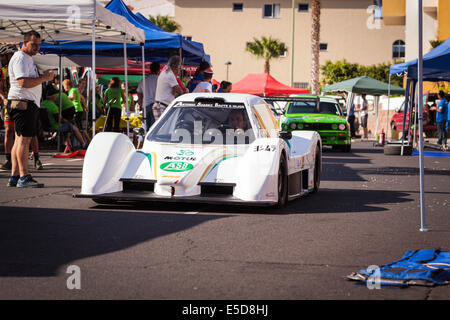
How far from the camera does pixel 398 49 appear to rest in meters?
69.3

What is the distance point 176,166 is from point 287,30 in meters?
61.7

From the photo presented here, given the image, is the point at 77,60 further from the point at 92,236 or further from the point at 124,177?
the point at 92,236

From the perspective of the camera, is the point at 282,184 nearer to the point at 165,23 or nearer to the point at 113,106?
the point at 113,106

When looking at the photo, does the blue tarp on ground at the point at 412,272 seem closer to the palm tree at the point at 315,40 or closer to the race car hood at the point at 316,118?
the race car hood at the point at 316,118

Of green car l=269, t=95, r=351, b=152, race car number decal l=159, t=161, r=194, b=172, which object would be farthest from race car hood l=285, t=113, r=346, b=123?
race car number decal l=159, t=161, r=194, b=172

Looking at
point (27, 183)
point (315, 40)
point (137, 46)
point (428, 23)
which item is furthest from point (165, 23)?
point (27, 183)

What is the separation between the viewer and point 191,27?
Result: 69.3 m

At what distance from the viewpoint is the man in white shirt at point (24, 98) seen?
10398 mm

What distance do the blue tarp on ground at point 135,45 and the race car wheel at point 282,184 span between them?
320 inches

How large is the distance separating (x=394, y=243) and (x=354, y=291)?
6.62ft

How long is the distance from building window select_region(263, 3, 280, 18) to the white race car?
60.5 m

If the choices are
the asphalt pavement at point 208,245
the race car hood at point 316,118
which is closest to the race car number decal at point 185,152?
the asphalt pavement at point 208,245

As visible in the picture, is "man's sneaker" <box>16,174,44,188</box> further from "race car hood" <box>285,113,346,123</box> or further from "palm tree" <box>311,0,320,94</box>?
"palm tree" <box>311,0,320,94</box>
